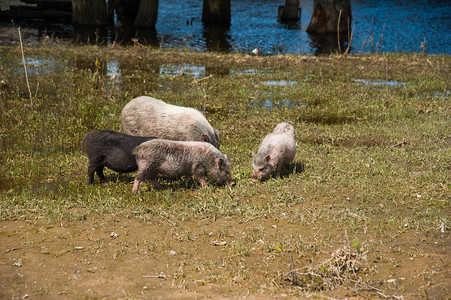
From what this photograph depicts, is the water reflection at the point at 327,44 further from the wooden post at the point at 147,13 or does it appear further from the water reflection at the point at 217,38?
the wooden post at the point at 147,13

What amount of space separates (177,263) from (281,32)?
22218 millimetres

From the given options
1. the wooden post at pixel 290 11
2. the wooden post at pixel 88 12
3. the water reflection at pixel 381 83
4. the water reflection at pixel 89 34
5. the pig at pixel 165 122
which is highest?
the wooden post at pixel 290 11

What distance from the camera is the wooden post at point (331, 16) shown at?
907 inches

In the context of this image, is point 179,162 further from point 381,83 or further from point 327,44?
point 327,44

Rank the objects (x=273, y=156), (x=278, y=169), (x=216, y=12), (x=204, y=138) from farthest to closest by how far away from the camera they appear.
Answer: (x=216, y=12), (x=204, y=138), (x=278, y=169), (x=273, y=156)

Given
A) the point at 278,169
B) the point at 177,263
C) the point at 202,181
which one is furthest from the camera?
the point at 278,169

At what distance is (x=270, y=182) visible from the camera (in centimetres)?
686

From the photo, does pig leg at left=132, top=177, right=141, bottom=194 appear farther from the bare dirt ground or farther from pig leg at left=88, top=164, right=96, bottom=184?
the bare dirt ground

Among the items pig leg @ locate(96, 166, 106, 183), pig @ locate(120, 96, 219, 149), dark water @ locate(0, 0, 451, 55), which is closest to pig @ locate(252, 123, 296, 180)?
pig @ locate(120, 96, 219, 149)

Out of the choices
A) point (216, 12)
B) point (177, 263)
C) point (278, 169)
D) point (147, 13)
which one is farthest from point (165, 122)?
point (216, 12)

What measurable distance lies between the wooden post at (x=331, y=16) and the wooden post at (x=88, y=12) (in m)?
11.1

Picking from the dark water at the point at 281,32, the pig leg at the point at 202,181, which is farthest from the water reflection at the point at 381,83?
the pig leg at the point at 202,181

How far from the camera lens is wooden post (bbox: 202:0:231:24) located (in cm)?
2639

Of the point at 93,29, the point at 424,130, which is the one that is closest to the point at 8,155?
the point at 424,130
